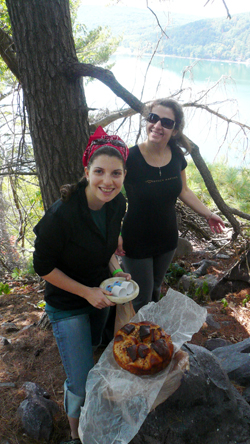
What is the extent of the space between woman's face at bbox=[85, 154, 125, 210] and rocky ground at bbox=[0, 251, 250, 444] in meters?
1.53

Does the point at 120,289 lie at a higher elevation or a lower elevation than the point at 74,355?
higher

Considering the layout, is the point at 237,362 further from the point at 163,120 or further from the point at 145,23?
the point at 145,23

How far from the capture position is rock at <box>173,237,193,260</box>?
5.03m

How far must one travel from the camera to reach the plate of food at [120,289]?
1.67 m

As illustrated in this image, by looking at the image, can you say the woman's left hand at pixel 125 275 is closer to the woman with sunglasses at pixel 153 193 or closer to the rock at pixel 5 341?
the woman with sunglasses at pixel 153 193

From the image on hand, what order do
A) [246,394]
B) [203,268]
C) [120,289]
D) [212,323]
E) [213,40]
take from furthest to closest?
[213,40]
[203,268]
[212,323]
[246,394]
[120,289]

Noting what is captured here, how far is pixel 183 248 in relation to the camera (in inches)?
199

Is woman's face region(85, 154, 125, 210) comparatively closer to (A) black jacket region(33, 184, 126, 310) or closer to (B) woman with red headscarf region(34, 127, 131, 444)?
(B) woman with red headscarf region(34, 127, 131, 444)

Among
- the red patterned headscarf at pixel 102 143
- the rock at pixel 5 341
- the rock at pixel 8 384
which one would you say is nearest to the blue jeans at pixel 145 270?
the red patterned headscarf at pixel 102 143

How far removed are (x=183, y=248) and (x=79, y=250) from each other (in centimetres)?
360

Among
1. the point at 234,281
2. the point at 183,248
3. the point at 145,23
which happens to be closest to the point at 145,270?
the point at 234,281

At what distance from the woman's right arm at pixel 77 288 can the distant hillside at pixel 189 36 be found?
2.83m

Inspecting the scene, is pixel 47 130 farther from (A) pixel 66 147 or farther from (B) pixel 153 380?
(B) pixel 153 380

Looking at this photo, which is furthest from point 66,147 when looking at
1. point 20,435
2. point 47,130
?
point 20,435
